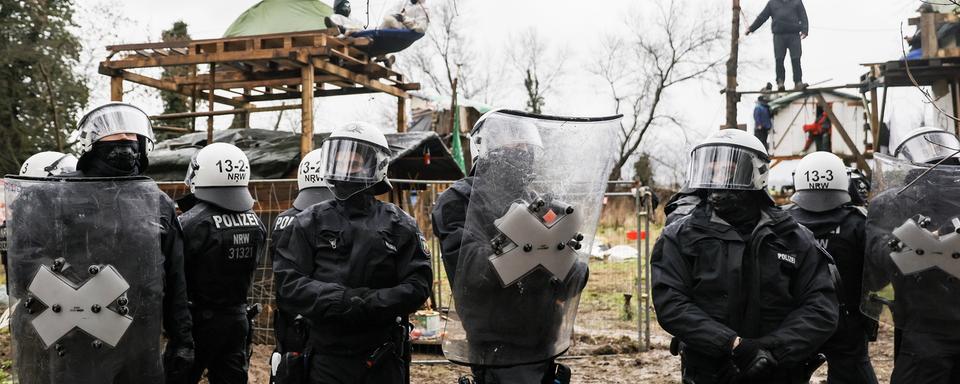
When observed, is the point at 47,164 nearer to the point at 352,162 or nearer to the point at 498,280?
the point at 352,162

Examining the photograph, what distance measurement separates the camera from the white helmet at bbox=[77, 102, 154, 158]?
16.3ft

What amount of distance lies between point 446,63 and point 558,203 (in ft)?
125

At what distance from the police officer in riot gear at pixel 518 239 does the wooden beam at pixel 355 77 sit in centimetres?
704

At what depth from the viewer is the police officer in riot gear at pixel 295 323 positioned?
177 inches

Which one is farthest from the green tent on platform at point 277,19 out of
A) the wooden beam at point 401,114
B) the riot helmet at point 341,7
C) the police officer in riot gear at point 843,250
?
the police officer in riot gear at point 843,250

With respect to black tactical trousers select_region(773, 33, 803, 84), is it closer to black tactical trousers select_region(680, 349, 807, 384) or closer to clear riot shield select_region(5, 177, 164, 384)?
black tactical trousers select_region(680, 349, 807, 384)

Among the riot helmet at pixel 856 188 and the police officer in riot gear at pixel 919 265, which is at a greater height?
the riot helmet at pixel 856 188

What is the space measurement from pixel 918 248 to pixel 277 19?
9.75 metres

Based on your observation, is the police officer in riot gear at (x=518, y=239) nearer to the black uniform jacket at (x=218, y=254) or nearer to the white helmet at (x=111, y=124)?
the black uniform jacket at (x=218, y=254)

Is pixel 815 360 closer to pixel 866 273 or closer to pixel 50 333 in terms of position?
pixel 866 273

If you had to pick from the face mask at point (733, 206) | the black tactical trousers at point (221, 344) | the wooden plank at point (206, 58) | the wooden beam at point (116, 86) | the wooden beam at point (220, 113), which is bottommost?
the black tactical trousers at point (221, 344)

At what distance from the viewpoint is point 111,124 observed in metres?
5.00

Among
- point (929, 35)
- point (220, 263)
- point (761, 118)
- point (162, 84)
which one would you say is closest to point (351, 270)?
point (220, 263)

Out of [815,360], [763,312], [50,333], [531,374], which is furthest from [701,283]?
[50,333]
